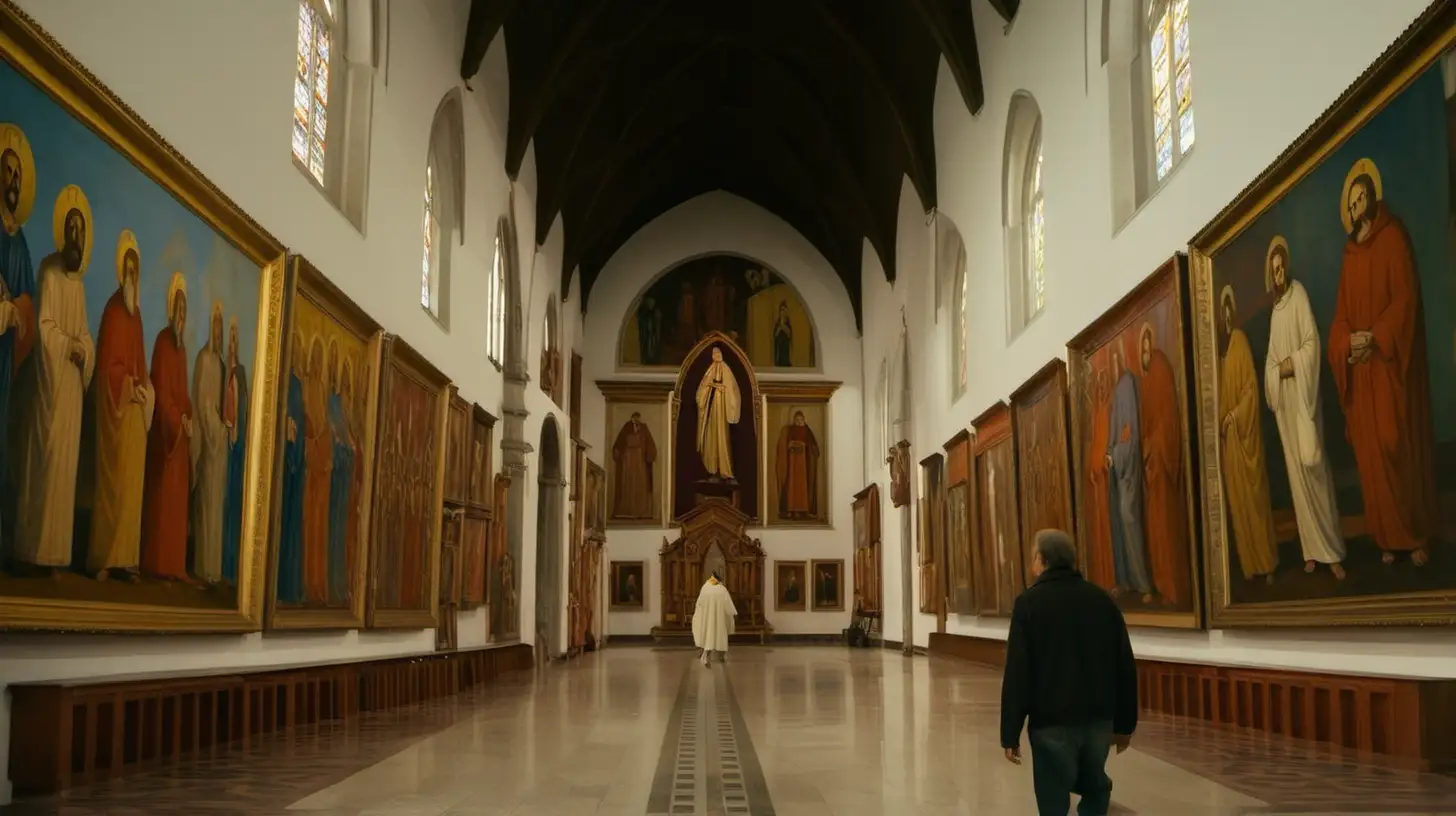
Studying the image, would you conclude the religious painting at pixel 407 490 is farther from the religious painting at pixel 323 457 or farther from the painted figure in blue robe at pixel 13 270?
the painted figure in blue robe at pixel 13 270

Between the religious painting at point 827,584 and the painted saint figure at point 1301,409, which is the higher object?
the painted saint figure at point 1301,409

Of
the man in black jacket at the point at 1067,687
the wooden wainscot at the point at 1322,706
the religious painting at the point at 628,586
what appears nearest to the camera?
the man in black jacket at the point at 1067,687

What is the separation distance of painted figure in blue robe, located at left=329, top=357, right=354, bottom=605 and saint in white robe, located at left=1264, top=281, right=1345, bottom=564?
24.9ft

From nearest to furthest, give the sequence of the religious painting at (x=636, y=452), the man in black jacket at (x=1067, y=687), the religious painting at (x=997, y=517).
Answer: the man in black jacket at (x=1067, y=687) → the religious painting at (x=997, y=517) → the religious painting at (x=636, y=452)

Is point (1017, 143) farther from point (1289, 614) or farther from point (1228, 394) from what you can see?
point (1289, 614)

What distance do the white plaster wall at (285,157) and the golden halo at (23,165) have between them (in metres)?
0.67

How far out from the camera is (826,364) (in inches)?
1286

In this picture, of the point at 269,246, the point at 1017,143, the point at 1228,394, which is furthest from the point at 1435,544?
the point at 1017,143

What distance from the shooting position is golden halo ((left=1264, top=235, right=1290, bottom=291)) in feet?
27.3

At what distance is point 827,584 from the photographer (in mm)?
31812

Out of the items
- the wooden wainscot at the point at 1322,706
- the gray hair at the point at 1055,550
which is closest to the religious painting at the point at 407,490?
the wooden wainscot at the point at 1322,706

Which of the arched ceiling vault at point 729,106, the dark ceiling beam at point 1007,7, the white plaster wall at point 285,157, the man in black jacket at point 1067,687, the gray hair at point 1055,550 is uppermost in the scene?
the arched ceiling vault at point 729,106

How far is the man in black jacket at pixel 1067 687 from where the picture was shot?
462cm

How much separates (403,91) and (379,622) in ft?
18.5
